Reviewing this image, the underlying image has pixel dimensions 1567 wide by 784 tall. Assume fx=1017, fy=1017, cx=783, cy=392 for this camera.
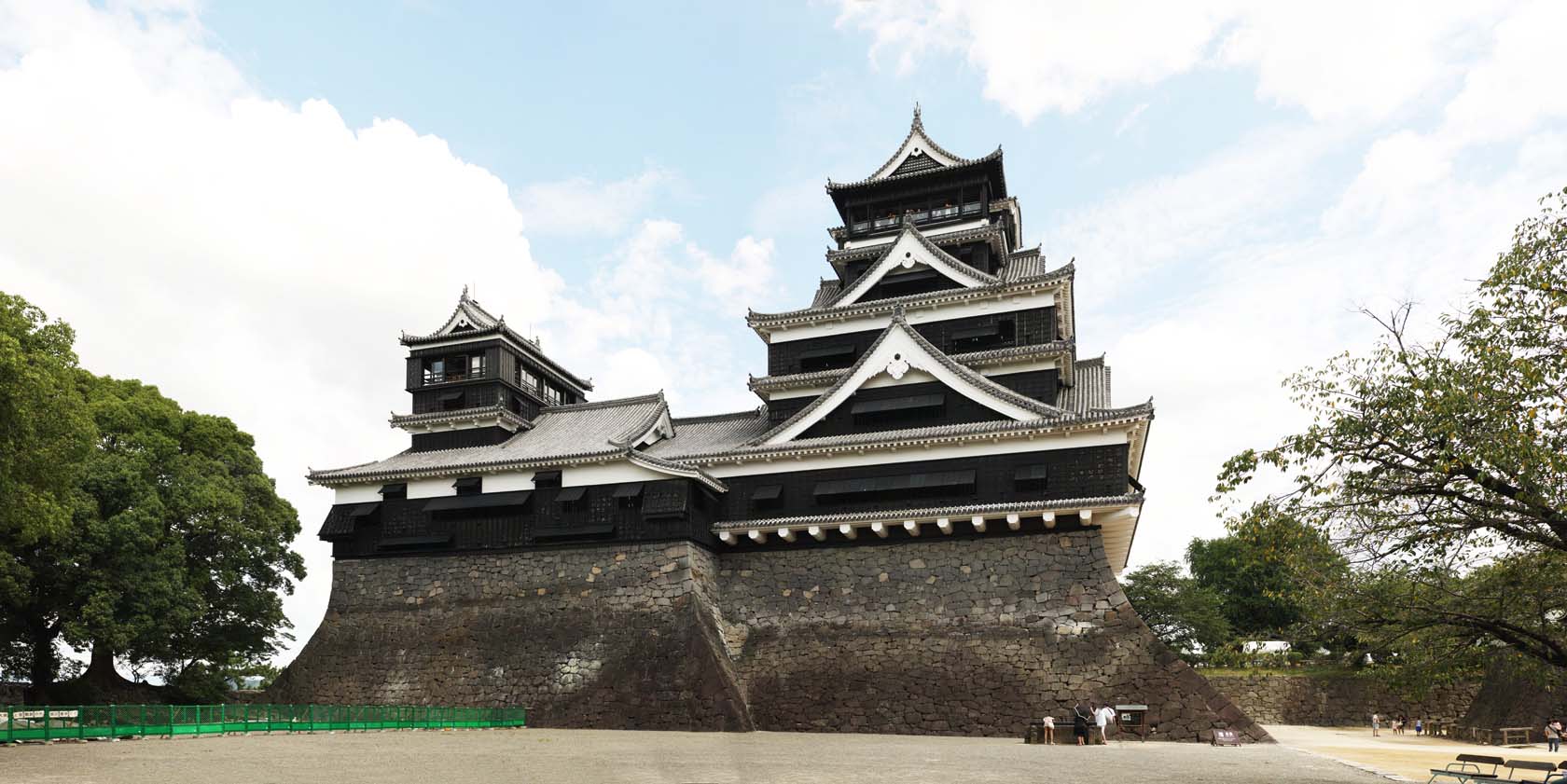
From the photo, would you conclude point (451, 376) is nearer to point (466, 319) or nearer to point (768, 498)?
point (466, 319)

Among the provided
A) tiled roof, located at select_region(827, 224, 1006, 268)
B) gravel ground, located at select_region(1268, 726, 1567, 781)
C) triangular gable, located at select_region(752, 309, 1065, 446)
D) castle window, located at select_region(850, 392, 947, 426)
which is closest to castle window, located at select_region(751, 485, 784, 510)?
triangular gable, located at select_region(752, 309, 1065, 446)

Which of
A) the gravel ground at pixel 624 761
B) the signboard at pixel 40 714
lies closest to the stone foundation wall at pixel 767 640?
the gravel ground at pixel 624 761

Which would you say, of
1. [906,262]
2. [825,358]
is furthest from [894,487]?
[906,262]

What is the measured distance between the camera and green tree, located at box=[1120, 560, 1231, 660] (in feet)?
152

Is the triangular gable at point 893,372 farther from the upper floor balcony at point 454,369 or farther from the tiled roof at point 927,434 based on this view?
the upper floor balcony at point 454,369

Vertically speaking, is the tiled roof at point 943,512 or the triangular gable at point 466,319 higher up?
the triangular gable at point 466,319

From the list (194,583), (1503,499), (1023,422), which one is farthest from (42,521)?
(1503,499)

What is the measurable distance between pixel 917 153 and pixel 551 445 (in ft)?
54.5

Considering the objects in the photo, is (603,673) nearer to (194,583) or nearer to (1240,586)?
(194,583)

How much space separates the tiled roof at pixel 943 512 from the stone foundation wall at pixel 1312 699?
15691 mm

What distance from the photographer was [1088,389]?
29969 millimetres

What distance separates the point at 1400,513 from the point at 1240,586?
43.8 meters

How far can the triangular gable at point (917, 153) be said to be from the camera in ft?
119

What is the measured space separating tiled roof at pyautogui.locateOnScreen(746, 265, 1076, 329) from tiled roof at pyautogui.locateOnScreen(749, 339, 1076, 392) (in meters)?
1.73
